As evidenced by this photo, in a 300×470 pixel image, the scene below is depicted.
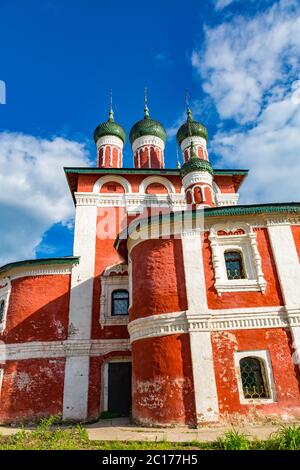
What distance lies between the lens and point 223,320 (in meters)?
8.26

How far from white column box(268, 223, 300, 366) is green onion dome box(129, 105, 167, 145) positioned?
11.3 meters

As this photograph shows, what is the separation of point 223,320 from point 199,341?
806 mm

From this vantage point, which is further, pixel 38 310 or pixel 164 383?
pixel 38 310

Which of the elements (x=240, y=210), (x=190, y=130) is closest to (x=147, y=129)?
(x=190, y=130)

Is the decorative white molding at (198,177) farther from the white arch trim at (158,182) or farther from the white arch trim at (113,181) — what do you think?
the white arch trim at (113,181)

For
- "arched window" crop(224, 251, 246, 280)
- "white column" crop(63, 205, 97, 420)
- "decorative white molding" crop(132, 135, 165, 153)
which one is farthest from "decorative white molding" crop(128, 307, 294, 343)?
"decorative white molding" crop(132, 135, 165, 153)

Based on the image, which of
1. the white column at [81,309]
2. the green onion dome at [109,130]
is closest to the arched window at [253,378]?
the white column at [81,309]

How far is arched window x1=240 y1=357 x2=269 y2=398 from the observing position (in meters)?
7.70

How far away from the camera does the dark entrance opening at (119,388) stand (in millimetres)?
10617

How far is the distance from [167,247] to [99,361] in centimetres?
491

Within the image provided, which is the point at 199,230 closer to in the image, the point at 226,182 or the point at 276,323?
the point at 276,323

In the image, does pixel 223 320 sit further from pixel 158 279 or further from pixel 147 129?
pixel 147 129

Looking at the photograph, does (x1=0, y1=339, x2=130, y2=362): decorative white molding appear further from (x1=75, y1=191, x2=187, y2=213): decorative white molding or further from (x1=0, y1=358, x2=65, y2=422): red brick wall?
(x1=75, y1=191, x2=187, y2=213): decorative white molding

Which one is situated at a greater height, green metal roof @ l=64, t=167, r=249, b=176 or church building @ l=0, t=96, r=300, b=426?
green metal roof @ l=64, t=167, r=249, b=176
